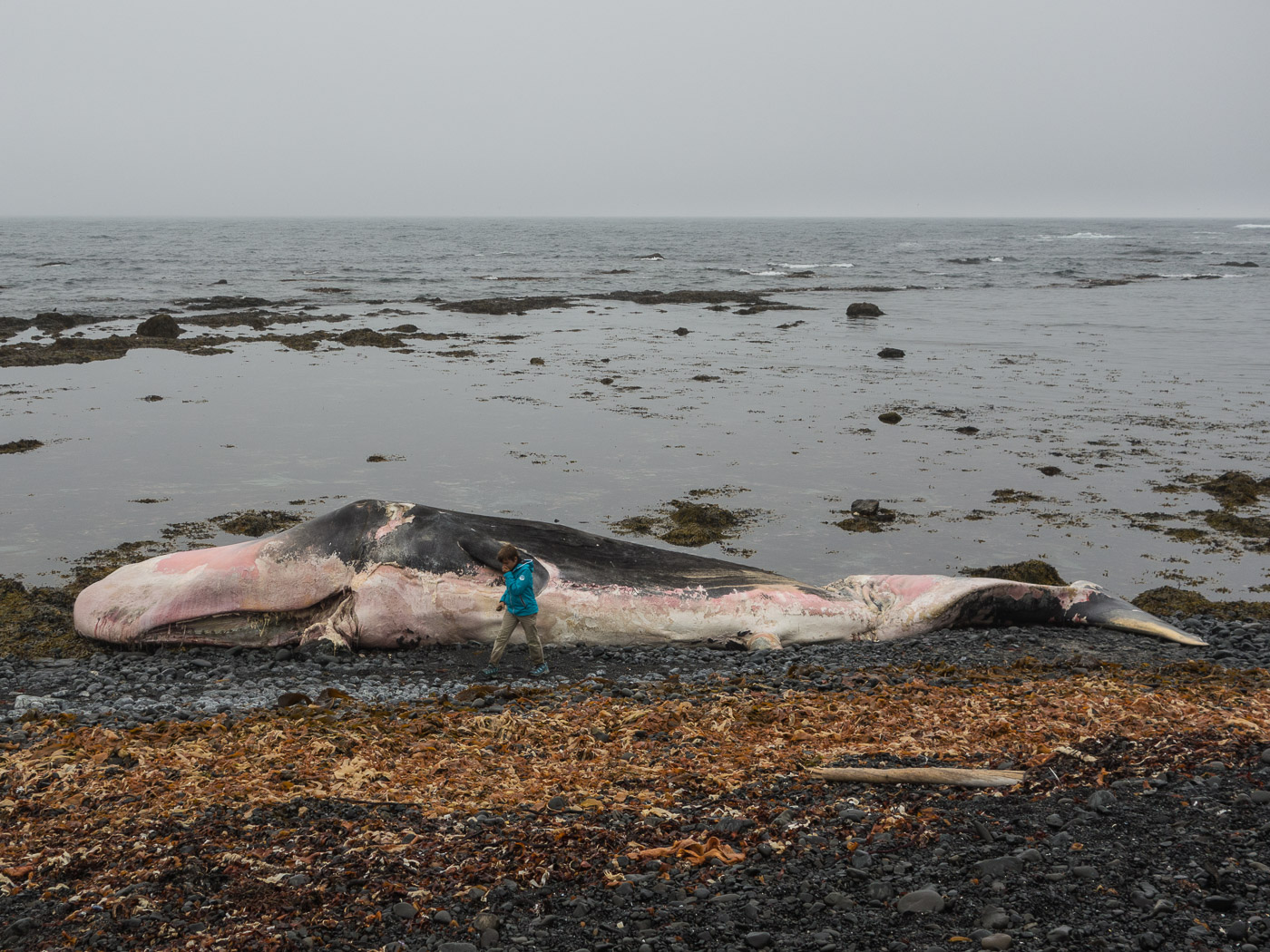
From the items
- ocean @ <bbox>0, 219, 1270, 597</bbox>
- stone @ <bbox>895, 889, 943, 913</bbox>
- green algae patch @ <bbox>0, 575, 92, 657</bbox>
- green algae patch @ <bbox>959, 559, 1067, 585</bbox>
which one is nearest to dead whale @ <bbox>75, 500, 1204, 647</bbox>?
green algae patch @ <bbox>0, 575, 92, 657</bbox>

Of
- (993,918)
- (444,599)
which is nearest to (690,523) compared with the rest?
(444,599)

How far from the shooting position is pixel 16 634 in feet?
28.2

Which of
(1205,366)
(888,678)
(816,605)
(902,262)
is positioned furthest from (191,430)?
(902,262)

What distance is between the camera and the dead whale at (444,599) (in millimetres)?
8570

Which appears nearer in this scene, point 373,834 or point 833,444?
point 373,834

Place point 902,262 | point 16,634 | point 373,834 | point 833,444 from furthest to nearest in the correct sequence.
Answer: point 902,262
point 833,444
point 16,634
point 373,834

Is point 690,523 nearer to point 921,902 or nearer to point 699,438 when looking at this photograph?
point 699,438

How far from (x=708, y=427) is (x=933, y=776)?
1189cm

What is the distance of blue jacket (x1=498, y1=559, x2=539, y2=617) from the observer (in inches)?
310

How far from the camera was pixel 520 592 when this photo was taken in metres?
7.90

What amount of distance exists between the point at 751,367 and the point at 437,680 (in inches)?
655

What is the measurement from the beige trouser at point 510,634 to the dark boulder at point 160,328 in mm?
22424

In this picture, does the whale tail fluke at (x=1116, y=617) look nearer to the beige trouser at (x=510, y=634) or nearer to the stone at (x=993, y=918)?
the beige trouser at (x=510, y=634)

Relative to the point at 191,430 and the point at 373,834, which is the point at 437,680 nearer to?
the point at 373,834
